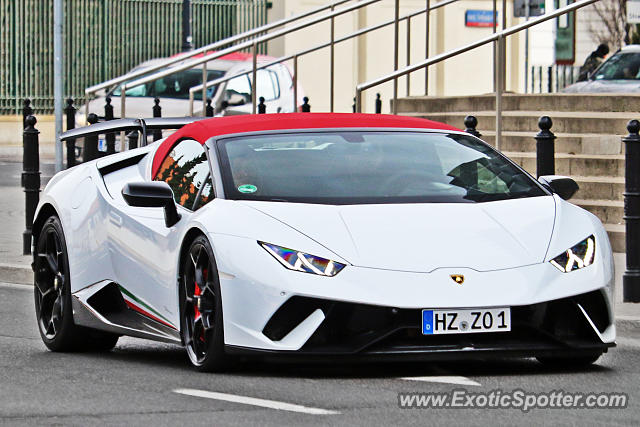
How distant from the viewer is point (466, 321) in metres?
7.01

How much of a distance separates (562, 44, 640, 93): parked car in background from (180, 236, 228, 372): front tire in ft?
40.4

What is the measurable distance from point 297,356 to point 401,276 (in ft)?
1.79

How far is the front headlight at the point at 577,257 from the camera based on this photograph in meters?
7.20

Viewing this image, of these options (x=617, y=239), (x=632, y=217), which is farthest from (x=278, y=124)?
(x=617, y=239)

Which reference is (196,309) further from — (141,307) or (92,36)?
Result: (92,36)

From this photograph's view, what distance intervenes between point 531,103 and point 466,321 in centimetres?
1025

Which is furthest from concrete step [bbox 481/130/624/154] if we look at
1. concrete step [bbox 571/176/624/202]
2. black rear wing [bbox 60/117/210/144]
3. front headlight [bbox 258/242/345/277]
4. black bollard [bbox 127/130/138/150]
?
front headlight [bbox 258/242/345/277]

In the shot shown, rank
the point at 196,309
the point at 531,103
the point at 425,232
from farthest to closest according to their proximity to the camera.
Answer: the point at 531,103 → the point at 196,309 → the point at 425,232

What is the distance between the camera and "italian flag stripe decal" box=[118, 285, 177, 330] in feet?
25.9

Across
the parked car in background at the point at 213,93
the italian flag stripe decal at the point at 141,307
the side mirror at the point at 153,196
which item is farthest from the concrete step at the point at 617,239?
the parked car in background at the point at 213,93

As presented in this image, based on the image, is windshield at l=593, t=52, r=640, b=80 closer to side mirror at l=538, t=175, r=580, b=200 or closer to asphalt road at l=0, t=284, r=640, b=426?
asphalt road at l=0, t=284, r=640, b=426

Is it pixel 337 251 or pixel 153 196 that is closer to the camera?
pixel 337 251

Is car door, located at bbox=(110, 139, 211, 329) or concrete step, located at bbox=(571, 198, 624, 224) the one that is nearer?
car door, located at bbox=(110, 139, 211, 329)

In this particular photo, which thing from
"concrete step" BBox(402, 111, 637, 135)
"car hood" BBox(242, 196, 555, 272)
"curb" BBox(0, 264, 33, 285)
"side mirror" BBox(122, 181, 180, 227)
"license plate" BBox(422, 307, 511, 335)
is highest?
"concrete step" BBox(402, 111, 637, 135)
